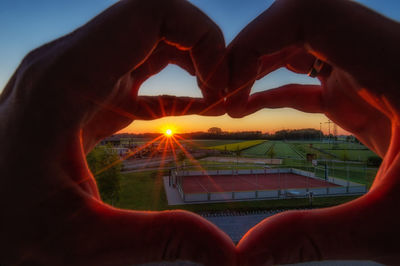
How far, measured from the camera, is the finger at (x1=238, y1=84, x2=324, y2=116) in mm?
1560

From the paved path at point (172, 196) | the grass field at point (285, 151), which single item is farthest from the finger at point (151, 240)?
the grass field at point (285, 151)

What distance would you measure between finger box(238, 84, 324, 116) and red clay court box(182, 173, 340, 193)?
18033 millimetres

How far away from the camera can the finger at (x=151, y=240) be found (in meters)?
0.75

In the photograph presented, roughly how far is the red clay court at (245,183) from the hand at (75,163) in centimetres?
1861

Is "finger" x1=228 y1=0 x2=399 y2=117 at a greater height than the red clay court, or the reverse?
"finger" x1=228 y1=0 x2=399 y2=117

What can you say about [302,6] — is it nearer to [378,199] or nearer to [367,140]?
[378,199]

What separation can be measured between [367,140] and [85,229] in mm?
1803

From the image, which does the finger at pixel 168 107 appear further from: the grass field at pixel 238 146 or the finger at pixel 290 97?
the grass field at pixel 238 146

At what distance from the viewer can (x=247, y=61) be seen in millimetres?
1027

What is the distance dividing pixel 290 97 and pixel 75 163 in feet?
4.90

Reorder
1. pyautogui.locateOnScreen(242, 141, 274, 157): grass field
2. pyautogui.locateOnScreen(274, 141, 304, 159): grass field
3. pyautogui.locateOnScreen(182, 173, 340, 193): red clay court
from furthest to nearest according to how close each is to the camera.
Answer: pyautogui.locateOnScreen(242, 141, 274, 157): grass field
pyautogui.locateOnScreen(274, 141, 304, 159): grass field
pyautogui.locateOnScreen(182, 173, 340, 193): red clay court

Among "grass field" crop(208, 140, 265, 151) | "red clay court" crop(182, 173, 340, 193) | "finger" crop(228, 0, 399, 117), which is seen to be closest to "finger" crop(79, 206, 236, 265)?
"finger" crop(228, 0, 399, 117)

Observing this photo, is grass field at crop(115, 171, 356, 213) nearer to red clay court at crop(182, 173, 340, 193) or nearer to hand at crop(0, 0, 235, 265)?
red clay court at crop(182, 173, 340, 193)

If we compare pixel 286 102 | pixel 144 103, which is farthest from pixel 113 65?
pixel 286 102
